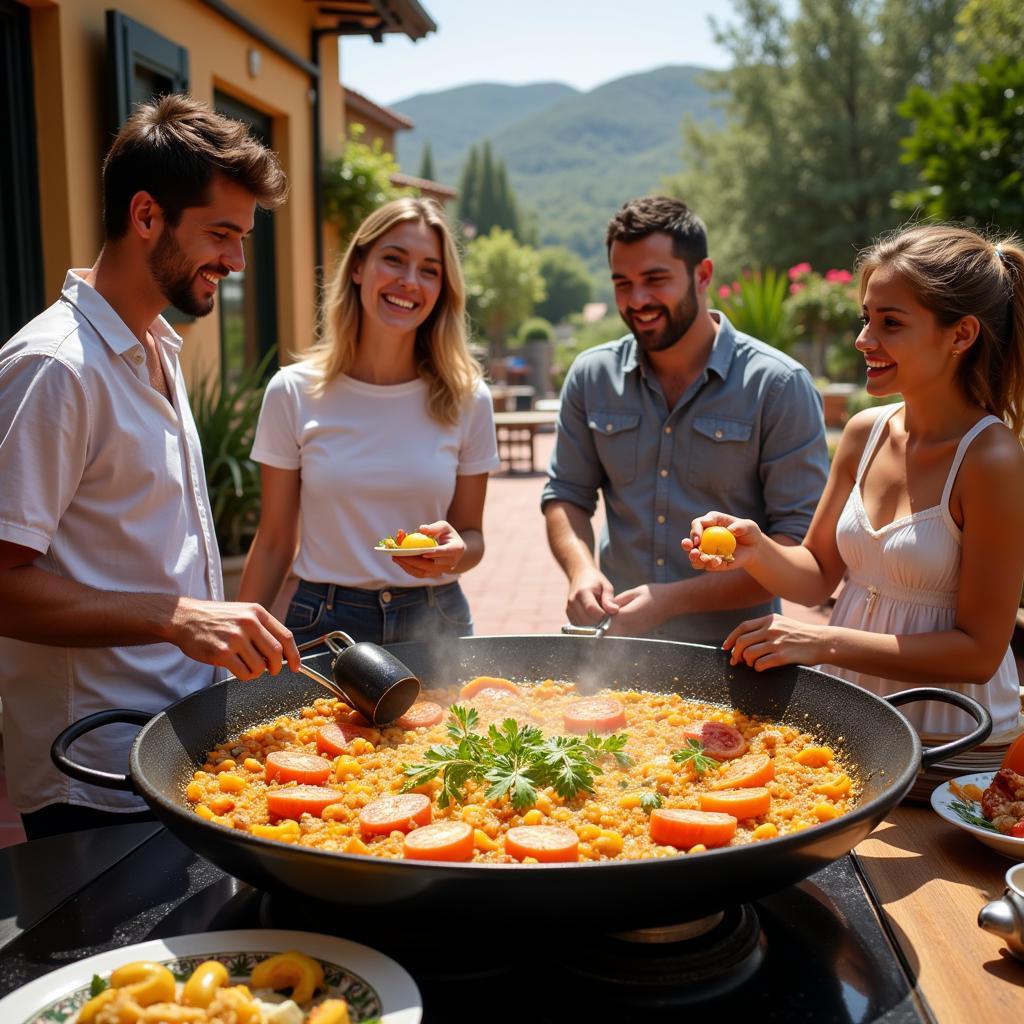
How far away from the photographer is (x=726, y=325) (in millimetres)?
3363

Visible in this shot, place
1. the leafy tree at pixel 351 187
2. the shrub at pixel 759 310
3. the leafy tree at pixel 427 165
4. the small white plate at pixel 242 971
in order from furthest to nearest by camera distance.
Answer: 1. the leafy tree at pixel 427 165
2. the leafy tree at pixel 351 187
3. the shrub at pixel 759 310
4. the small white plate at pixel 242 971

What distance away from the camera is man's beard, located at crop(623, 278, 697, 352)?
3217 millimetres

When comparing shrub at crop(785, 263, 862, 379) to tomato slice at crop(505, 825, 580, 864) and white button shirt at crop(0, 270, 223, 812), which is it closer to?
white button shirt at crop(0, 270, 223, 812)

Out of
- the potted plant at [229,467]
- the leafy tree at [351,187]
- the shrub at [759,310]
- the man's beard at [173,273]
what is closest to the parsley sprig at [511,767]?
the man's beard at [173,273]

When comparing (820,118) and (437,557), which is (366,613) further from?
(820,118)

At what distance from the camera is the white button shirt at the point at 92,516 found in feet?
6.30

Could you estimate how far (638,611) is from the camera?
9.00 feet

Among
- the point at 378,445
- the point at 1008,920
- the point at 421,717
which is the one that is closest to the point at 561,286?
the point at 378,445

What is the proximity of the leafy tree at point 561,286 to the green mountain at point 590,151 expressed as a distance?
133 ft

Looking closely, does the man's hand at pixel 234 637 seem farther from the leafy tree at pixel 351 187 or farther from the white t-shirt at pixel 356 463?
the leafy tree at pixel 351 187

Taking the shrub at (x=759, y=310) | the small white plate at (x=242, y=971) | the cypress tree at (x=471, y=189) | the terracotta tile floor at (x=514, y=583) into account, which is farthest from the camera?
the cypress tree at (x=471, y=189)

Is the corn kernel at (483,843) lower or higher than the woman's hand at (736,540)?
lower

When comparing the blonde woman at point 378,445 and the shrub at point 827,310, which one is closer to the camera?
the blonde woman at point 378,445

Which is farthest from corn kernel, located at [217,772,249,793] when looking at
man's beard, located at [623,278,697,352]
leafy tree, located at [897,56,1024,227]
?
leafy tree, located at [897,56,1024,227]
